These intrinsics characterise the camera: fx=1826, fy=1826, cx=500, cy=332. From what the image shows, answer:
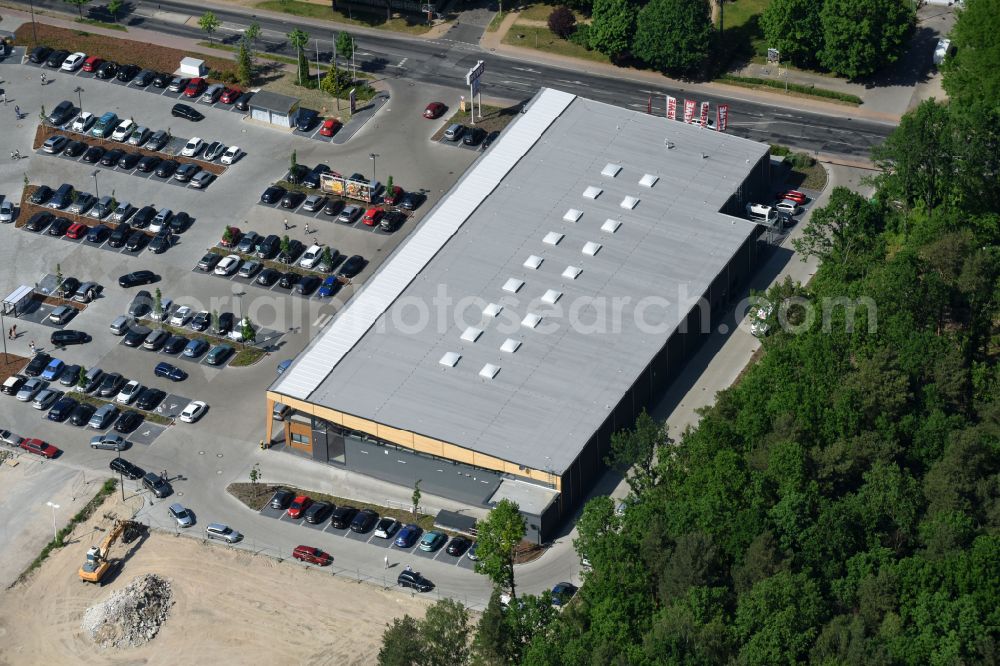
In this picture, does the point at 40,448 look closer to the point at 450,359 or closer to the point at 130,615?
the point at 130,615

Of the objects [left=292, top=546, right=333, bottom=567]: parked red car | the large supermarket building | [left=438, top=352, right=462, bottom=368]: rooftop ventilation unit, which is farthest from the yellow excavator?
[left=438, top=352, right=462, bottom=368]: rooftop ventilation unit

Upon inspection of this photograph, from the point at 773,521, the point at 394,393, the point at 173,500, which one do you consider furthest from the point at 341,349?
the point at 773,521

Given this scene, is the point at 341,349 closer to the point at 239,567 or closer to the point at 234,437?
the point at 234,437

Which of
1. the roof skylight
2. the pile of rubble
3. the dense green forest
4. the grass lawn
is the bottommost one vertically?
the pile of rubble

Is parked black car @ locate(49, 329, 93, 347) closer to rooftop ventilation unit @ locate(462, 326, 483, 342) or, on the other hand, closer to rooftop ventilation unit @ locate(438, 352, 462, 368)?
rooftop ventilation unit @ locate(438, 352, 462, 368)

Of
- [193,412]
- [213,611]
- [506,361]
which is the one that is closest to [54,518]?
[193,412]
